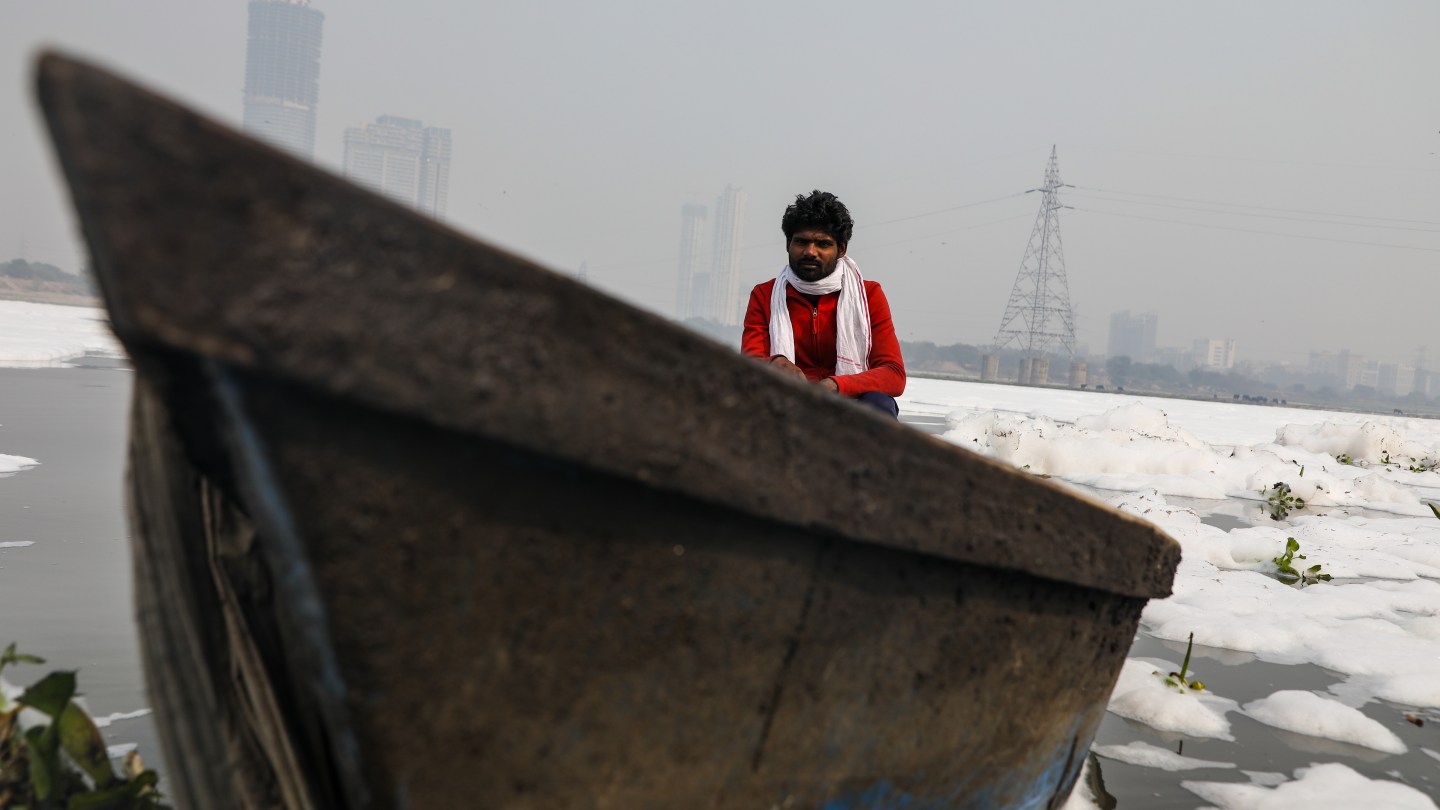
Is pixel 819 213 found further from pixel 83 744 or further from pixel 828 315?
pixel 83 744

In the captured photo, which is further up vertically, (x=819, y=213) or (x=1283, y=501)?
(x=819, y=213)

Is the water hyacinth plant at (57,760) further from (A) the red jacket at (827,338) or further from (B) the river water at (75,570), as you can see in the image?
(A) the red jacket at (827,338)

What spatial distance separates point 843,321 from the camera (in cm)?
329

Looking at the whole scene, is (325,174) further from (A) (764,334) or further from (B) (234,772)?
(A) (764,334)

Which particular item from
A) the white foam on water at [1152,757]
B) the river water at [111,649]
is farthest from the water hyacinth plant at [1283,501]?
the white foam on water at [1152,757]

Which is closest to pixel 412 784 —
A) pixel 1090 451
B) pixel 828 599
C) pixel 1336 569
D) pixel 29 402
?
pixel 828 599

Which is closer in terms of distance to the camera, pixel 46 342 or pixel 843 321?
pixel 843 321

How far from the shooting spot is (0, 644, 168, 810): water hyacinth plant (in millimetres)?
1786

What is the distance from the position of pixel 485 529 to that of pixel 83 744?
1180 mm

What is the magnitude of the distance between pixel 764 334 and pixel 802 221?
44cm

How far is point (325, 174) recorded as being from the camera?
1.01m

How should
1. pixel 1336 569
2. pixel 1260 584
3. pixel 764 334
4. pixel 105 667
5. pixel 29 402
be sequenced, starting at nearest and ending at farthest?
pixel 105 667 < pixel 764 334 < pixel 1260 584 < pixel 1336 569 < pixel 29 402

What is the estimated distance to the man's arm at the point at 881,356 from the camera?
318 centimetres

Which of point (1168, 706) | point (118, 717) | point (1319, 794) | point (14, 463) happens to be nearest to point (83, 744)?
point (118, 717)
